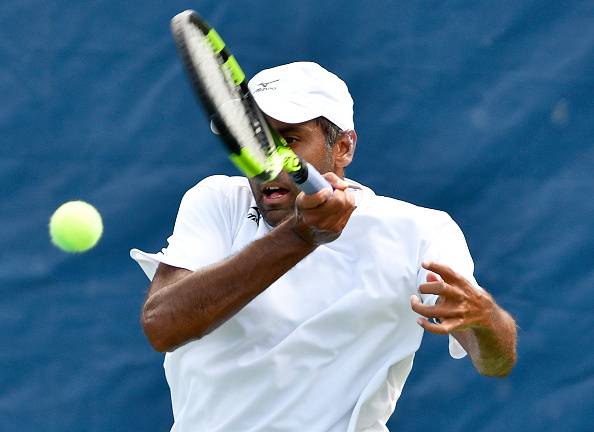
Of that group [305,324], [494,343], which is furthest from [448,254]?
[305,324]

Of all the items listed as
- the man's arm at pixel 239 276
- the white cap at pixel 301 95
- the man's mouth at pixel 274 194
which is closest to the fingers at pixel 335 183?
the man's arm at pixel 239 276

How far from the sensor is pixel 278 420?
2535 millimetres

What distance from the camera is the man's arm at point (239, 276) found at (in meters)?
2.25

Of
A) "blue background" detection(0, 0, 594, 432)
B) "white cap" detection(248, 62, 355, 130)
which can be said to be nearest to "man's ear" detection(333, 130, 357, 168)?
"white cap" detection(248, 62, 355, 130)

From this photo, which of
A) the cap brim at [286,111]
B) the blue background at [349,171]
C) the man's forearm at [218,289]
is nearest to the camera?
the man's forearm at [218,289]

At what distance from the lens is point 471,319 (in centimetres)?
229

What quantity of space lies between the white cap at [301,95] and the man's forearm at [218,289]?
0.42m

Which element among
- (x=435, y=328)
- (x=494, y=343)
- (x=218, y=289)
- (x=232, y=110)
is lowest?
(x=494, y=343)

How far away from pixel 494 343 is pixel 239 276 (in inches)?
20.5

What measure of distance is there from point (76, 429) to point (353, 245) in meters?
1.12

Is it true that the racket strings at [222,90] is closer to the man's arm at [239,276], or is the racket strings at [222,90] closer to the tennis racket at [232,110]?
A: the tennis racket at [232,110]

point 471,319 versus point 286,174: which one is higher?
point 286,174

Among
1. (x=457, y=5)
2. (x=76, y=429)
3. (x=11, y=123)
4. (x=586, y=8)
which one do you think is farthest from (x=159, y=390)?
(x=586, y=8)

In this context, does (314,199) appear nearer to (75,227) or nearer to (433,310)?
(433,310)
